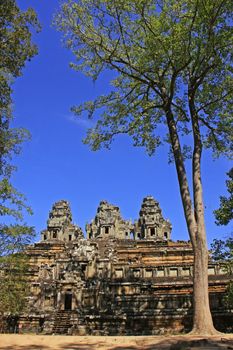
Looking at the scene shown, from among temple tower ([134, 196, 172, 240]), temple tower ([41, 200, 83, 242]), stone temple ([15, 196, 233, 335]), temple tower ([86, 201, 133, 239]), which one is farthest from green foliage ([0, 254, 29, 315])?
temple tower ([41, 200, 83, 242])

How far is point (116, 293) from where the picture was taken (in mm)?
23672

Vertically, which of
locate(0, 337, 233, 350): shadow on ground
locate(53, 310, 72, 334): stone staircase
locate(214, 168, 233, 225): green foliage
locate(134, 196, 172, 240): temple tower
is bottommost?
locate(0, 337, 233, 350): shadow on ground

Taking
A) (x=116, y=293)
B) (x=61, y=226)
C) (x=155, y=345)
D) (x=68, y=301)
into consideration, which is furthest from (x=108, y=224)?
(x=155, y=345)

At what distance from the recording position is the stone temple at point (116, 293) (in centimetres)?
2053

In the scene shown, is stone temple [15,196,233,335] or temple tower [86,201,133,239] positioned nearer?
stone temple [15,196,233,335]

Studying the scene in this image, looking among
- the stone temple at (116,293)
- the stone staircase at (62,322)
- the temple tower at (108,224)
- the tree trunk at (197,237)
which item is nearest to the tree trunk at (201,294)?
the tree trunk at (197,237)

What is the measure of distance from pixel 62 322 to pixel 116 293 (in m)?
3.67

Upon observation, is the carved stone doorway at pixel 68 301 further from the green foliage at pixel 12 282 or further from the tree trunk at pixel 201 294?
the tree trunk at pixel 201 294

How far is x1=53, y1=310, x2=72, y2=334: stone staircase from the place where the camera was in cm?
2183

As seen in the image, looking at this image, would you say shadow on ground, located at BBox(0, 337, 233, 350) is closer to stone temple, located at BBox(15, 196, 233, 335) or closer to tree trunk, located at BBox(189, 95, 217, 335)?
tree trunk, located at BBox(189, 95, 217, 335)

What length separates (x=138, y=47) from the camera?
1529 cm

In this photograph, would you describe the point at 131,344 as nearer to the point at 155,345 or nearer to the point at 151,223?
the point at 155,345

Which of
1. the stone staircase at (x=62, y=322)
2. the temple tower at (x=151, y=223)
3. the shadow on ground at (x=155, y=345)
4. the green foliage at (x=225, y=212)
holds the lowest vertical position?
the shadow on ground at (x=155, y=345)

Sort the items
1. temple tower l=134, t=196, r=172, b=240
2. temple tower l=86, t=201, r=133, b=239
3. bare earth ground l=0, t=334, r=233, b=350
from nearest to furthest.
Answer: bare earth ground l=0, t=334, r=233, b=350 < temple tower l=134, t=196, r=172, b=240 < temple tower l=86, t=201, r=133, b=239
